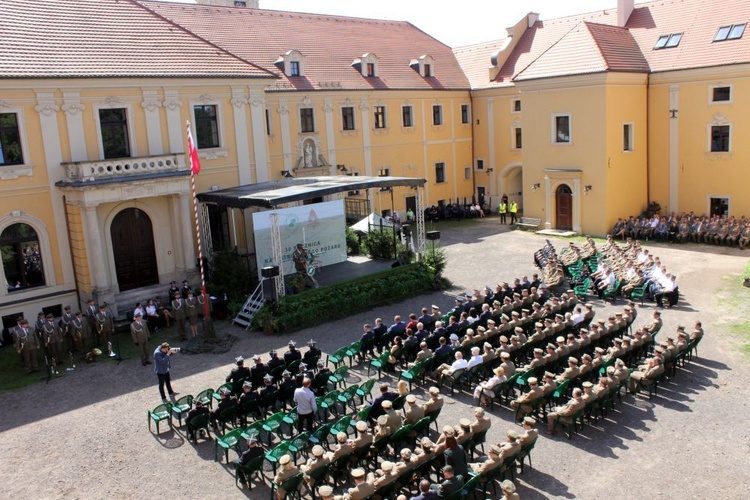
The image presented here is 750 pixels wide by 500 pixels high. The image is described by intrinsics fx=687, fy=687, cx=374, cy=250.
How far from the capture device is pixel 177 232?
2373 cm

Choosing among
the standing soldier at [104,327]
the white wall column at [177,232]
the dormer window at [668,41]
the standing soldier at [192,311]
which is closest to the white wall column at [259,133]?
the white wall column at [177,232]

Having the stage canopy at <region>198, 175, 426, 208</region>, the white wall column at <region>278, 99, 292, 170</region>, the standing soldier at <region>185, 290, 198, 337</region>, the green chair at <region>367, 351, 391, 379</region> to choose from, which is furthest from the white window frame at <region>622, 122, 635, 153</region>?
the standing soldier at <region>185, 290, 198, 337</region>

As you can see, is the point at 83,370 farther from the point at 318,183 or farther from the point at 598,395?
the point at 598,395

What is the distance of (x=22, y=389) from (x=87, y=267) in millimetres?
5577

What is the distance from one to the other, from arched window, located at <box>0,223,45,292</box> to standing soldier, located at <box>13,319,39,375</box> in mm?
3702

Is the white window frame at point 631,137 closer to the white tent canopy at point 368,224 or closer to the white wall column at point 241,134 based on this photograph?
the white tent canopy at point 368,224

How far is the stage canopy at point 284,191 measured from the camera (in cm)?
2158

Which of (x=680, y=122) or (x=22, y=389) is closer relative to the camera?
(x=22, y=389)

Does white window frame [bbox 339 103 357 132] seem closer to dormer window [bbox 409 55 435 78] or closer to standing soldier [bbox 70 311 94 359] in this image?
dormer window [bbox 409 55 435 78]

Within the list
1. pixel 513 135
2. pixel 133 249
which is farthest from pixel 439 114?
pixel 133 249

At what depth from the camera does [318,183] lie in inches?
969

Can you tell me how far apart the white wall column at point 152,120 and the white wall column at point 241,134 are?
10.0ft

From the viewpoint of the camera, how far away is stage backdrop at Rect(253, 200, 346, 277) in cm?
2208

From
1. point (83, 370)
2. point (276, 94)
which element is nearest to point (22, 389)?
point (83, 370)
